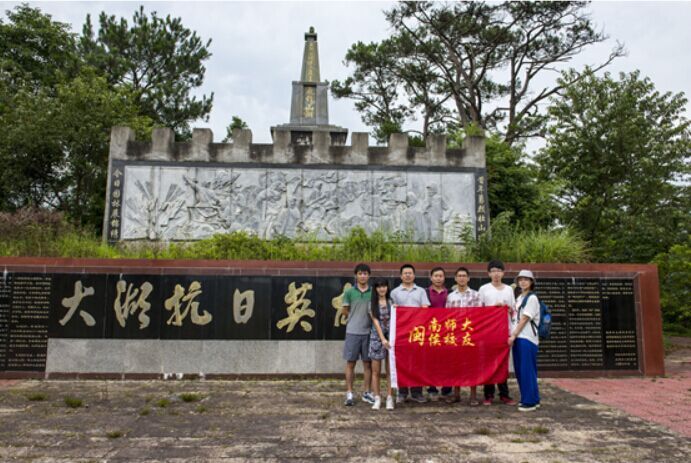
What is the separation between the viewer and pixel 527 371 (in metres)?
5.73

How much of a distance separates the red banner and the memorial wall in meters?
2.21

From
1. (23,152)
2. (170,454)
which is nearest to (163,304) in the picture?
(170,454)

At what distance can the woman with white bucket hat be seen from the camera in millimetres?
5711

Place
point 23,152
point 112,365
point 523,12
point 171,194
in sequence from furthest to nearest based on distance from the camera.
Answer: point 523,12 → point 23,152 → point 171,194 → point 112,365

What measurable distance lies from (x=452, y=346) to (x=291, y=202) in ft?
24.9

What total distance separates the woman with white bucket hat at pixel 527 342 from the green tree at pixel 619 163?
10162 millimetres

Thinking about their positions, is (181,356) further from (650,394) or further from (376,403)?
(650,394)

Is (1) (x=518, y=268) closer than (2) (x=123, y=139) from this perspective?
Yes

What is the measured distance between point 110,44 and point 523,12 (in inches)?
725

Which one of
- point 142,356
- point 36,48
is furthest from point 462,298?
point 36,48

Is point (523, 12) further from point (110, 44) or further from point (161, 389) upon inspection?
point (161, 389)

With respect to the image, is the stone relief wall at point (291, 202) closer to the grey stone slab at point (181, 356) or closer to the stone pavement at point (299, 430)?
the grey stone slab at point (181, 356)

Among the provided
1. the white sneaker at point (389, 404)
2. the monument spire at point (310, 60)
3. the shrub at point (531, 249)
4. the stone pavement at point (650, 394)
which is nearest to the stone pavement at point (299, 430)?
the white sneaker at point (389, 404)

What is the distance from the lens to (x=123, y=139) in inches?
512
